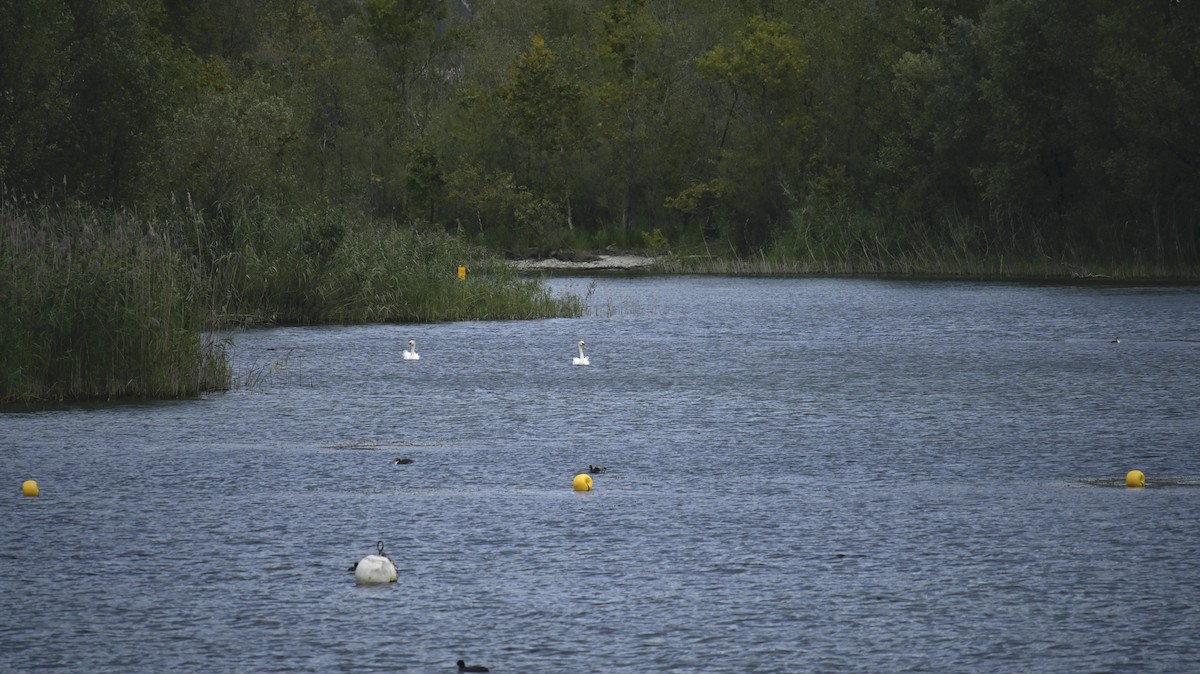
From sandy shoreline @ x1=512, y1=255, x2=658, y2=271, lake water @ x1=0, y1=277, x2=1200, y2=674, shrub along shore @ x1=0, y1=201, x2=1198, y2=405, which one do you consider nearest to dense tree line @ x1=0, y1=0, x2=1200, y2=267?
shrub along shore @ x1=0, y1=201, x2=1198, y2=405

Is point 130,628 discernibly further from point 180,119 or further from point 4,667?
point 180,119

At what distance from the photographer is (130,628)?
1194 cm

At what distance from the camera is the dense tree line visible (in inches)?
1702

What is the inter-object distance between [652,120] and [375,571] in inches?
3418

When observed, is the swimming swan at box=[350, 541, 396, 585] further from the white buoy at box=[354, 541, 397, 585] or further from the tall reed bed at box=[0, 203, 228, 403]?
the tall reed bed at box=[0, 203, 228, 403]

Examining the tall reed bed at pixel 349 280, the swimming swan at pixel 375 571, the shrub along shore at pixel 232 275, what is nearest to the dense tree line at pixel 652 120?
the shrub along shore at pixel 232 275

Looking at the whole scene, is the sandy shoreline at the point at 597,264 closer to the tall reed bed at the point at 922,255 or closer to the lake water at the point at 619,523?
the tall reed bed at the point at 922,255

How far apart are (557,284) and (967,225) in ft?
59.2

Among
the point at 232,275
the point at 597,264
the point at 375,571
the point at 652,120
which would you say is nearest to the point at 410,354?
the point at 232,275

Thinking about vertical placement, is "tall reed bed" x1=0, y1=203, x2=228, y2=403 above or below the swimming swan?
above

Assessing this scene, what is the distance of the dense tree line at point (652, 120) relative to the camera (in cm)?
4322

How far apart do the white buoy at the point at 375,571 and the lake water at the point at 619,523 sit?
0.19m

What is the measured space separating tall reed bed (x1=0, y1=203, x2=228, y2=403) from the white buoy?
13023 mm

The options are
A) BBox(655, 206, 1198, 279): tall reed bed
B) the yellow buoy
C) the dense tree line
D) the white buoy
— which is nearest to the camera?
the white buoy
